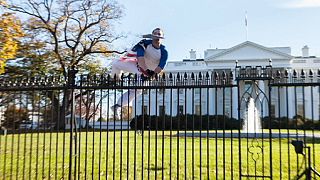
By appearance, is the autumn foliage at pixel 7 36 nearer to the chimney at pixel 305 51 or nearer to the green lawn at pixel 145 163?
the green lawn at pixel 145 163

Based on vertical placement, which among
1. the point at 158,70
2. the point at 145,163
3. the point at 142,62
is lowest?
the point at 145,163

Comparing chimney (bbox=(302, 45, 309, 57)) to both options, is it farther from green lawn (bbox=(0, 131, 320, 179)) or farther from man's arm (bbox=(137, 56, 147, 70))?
man's arm (bbox=(137, 56, 147, 70))

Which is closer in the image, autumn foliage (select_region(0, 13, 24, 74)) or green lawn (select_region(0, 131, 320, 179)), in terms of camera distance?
green lawn (select_region(0, 131, 320, 179))

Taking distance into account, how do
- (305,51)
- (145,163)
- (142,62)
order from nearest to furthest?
(142,62) → (145,163) → (305,51)

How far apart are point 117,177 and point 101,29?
27.4 meters

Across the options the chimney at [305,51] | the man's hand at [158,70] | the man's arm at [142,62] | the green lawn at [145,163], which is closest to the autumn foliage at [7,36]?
the green lawn at [145,163]

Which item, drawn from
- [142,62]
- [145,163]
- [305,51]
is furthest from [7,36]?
[305,51]

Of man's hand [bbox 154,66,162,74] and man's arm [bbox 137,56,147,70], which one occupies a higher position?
man's arm [bbox 137,56,147,70]

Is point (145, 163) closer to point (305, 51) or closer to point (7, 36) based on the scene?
point (7, 36)

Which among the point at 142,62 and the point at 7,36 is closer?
the point at 142,62

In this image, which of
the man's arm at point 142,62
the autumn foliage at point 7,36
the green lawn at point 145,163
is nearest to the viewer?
the green lawn at point 145,163

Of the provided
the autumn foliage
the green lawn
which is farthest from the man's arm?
the autumn foliage

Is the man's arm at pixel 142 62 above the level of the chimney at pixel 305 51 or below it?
below

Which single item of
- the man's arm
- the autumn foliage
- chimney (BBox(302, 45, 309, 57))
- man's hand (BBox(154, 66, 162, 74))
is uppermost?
chimney (BBox(302, 45, 309, 57))
